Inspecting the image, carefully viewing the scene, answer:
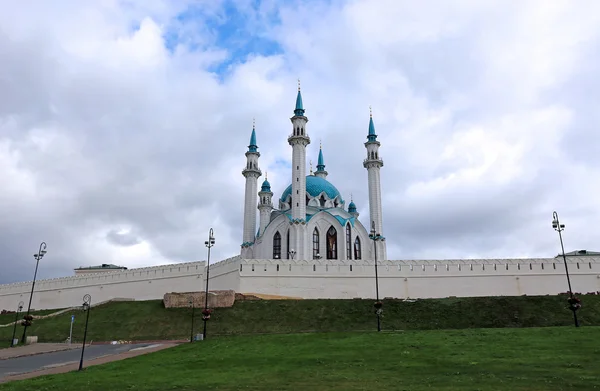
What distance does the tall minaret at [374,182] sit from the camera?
6019 centimetres

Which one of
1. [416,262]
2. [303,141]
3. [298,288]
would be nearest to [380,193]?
[303,141]

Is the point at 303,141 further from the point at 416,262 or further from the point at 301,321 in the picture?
the point at 301,321

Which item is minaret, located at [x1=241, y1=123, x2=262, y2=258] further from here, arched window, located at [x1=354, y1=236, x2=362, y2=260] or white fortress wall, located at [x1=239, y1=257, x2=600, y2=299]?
white fortress wall, located at [x1=239, y1=257, x2=600, y2=299]

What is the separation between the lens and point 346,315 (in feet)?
118

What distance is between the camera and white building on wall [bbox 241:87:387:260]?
5631cm

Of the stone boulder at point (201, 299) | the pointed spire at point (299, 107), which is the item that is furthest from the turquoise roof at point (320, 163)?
the stone boulder at point (201, 299)

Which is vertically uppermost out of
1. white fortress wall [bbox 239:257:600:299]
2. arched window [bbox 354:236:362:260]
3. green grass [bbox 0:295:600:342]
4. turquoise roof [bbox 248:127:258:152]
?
turquoise roof [bbox 248:127:258:152]

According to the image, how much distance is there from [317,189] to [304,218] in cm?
1202

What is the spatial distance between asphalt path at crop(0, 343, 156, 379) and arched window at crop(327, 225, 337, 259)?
35.9m

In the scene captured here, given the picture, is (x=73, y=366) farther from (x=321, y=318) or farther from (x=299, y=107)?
(x=299, y=107)

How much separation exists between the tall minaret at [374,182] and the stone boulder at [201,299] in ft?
79.9

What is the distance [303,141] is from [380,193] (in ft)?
40.2

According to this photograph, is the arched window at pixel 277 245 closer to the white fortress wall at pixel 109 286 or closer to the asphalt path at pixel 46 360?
the white fortress wall at pixel 109 286

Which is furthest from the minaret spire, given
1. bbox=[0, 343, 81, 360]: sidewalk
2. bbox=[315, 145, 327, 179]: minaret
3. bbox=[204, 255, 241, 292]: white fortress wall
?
bbox=[0, 343, 81, 360]: sidewalk
